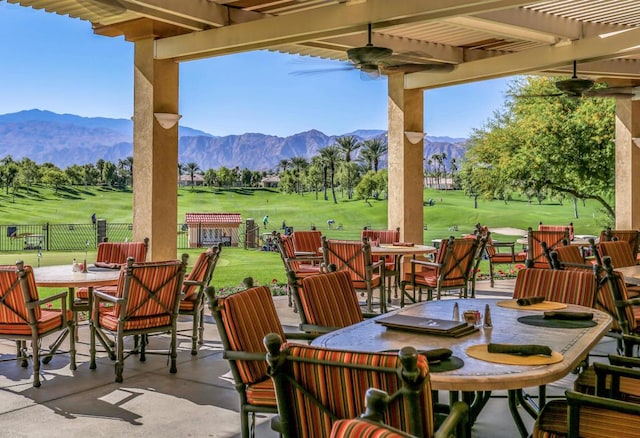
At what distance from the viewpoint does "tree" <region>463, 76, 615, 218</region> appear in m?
13.6

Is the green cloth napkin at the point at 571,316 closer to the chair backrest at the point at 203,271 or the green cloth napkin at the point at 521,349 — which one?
the green cloth napkin at the point at 521,349

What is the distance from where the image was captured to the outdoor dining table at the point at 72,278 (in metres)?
4.84

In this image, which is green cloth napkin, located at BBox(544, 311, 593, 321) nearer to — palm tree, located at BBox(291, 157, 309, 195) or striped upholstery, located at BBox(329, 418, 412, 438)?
striped upholstery, located at BBox(329, 418, 412, 438)

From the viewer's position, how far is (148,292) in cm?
477

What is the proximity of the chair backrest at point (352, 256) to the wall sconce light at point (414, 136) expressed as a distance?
3.65 m

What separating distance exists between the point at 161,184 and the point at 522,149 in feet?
32.0

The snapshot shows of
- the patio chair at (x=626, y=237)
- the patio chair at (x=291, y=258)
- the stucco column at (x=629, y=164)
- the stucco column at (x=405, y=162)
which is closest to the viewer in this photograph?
the patio chair at (x=291, y=258)

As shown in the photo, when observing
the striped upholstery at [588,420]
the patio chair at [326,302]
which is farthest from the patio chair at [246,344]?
the striped upholstery at [588,420]

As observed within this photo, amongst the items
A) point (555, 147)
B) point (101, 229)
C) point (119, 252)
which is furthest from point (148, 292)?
point (555, 147)

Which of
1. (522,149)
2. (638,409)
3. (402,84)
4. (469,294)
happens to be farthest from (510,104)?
(638,409)

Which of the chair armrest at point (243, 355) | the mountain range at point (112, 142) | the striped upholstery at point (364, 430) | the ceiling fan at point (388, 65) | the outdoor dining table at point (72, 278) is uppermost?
the mountain range at point (112, 142)

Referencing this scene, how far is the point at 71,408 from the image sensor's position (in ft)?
13.3

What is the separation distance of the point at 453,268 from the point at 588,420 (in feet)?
15.1

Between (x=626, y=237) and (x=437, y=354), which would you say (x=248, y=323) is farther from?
(x=626, y=237)
